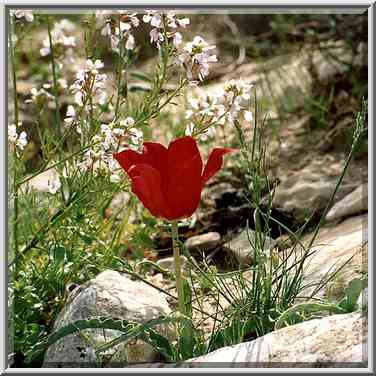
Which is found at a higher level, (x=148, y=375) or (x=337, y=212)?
(x=337, y=212)

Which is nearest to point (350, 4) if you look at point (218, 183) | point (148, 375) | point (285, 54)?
point (148, 375)

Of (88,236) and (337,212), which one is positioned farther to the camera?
(337,212)

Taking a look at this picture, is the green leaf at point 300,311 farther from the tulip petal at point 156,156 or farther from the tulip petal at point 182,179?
the tulip petal at point 156,156

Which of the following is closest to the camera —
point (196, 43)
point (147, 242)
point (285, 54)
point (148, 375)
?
point (148, 375)

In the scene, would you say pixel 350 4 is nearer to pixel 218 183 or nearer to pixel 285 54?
pixel 218 183

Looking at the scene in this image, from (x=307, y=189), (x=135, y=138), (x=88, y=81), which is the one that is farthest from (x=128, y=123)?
(x=307, y=189)

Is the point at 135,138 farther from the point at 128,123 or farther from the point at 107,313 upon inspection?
the point at 107,313
